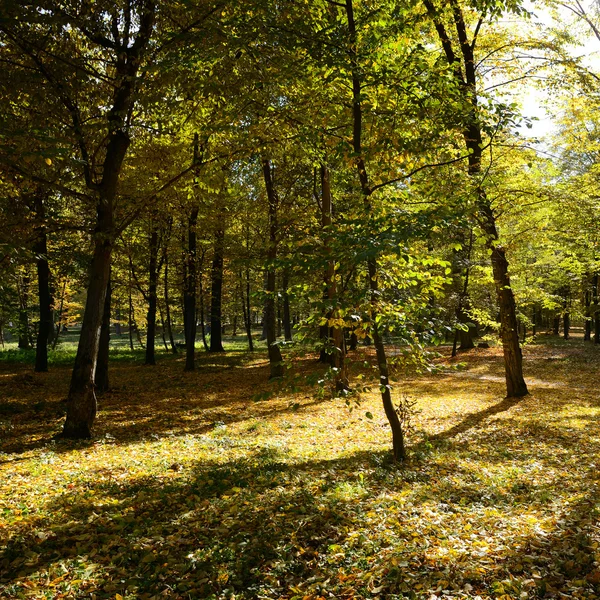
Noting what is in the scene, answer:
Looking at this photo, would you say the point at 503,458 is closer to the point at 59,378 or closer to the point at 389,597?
the point at 389,597

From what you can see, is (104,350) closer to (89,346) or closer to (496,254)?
(89,346)

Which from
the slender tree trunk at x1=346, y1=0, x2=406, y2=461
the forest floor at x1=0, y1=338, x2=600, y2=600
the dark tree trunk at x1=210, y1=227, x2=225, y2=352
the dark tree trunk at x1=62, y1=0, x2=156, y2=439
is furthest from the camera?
the dark tree trunk at x1=210, y1=227, x2=225, y2=352

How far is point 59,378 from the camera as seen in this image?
624 inches

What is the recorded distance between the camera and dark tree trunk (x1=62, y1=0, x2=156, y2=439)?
7.96 m

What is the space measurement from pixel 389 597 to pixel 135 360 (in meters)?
A: 22.1

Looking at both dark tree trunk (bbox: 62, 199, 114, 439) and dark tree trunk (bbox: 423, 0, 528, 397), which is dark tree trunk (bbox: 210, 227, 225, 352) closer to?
dark tree trunk (bbox: 62, 199, 114, 439)

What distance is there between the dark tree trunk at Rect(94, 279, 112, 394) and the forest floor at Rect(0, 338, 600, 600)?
2191mm

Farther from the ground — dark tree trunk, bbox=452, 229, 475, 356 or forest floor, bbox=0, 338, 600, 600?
dark tree trunk, bbox=452, 229, 475, 356

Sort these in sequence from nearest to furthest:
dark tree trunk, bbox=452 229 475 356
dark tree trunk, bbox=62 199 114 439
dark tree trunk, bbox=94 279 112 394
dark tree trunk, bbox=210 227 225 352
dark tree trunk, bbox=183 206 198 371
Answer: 1. dark tree trunk, bbox=62 199 114 439
2. dark tree trunk, bbox=94 279 112 394
3. dark tree trunk, bbox=452 229 475 356
4. dark tree trunk, bbox=183 206 198 371
5. dark tree trunk, bbox=210 227 225 352

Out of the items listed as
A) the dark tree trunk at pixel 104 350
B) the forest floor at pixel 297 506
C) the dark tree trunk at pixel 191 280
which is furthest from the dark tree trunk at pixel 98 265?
the dark tree trunk at pixel 191 280

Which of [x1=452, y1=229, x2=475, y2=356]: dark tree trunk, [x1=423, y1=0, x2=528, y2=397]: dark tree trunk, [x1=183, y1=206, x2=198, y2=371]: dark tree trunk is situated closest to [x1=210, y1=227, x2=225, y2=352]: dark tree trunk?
[x1=183, y1=206, x2=198, y2=371]: dark tree trunk

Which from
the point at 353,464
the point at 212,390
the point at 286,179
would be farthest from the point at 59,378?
the point at 353,464

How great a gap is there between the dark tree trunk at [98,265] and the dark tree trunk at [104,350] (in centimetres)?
450

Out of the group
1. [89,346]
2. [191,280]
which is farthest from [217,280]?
[89,346]
